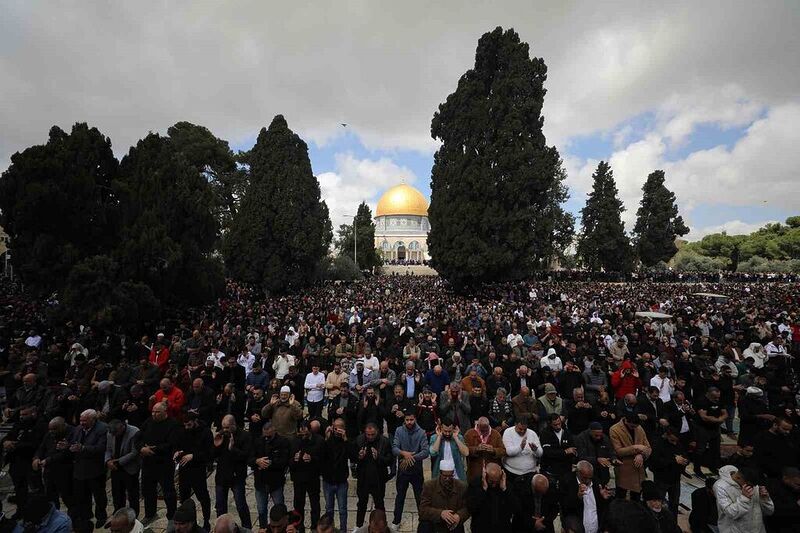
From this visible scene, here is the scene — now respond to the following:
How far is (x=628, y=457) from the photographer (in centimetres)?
441

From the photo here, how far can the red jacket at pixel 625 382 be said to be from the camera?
6531 mm

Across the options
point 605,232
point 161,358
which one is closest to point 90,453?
point 161,358

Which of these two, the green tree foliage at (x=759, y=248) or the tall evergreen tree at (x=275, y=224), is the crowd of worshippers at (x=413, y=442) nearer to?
the tall evergreen tree at (x=275, y=224)

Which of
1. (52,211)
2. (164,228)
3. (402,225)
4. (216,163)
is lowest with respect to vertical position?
(164,228)

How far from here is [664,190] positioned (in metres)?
39.6

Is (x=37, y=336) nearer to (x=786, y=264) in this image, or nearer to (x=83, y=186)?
(x=83, y=186)

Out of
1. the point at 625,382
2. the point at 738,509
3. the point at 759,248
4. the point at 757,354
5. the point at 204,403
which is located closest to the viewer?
the point at 738,509

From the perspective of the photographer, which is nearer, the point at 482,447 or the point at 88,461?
the point at 482,447

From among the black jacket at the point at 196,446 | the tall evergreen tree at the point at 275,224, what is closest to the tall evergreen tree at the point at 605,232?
the tall evergreen tree at the point at 275,224

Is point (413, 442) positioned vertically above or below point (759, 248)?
below

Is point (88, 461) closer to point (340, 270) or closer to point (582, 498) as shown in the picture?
point (582, 498)

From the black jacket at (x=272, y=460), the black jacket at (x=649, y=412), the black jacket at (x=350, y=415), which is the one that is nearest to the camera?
the black jacket at (x=272, y=460)

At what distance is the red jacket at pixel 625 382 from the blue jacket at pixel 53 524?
23.1 ft

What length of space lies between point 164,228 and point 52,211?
265cm
